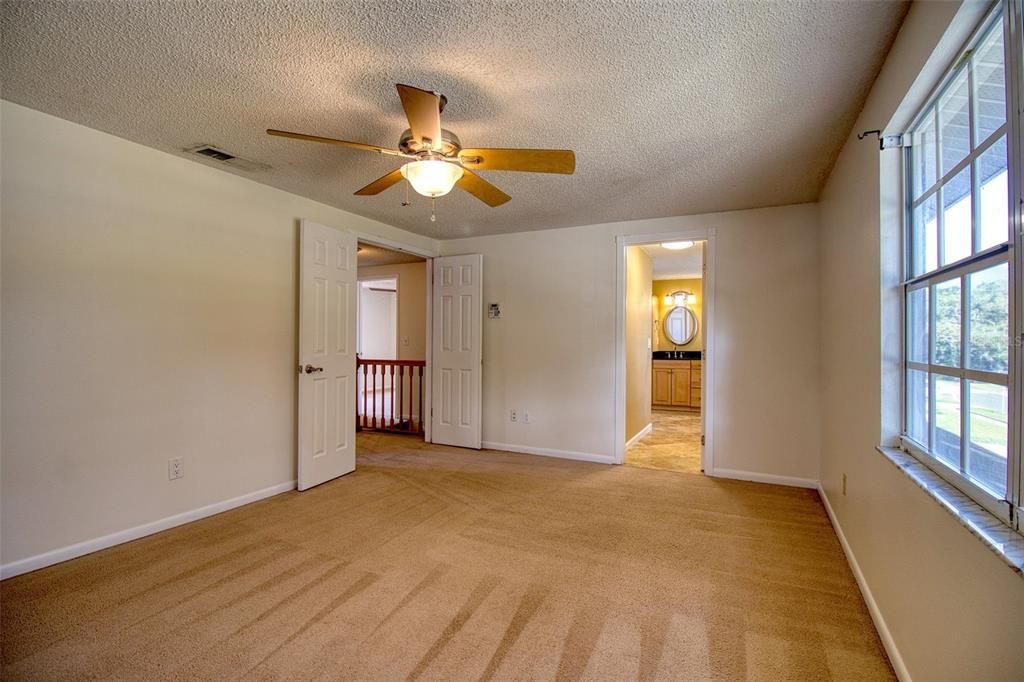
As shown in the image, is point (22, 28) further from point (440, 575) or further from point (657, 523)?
point (657, 523)

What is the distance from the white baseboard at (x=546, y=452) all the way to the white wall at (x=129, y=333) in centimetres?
203

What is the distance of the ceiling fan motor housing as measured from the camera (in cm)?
199

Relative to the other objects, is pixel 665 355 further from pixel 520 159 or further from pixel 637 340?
pixel 520 159

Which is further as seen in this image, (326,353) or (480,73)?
(326,353)

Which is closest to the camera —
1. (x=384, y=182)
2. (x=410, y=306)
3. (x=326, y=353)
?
(x=384, y=182)

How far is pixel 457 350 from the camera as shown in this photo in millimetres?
4891

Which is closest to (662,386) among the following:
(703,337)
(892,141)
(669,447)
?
(669,447)

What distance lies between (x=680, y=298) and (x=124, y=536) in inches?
314

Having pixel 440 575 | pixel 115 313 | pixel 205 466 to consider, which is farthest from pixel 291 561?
pixel 115 313

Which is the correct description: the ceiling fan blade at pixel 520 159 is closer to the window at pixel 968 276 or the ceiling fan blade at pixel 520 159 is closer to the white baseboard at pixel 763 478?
the window at pixel 968 276

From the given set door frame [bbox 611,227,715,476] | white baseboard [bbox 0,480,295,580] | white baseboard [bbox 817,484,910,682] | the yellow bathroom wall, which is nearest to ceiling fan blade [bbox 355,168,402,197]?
white baseboard [bbox 0,480,295,580]

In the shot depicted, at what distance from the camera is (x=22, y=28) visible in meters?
1.64

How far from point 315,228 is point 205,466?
1.83 m

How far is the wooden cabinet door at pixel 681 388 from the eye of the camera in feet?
25.1
